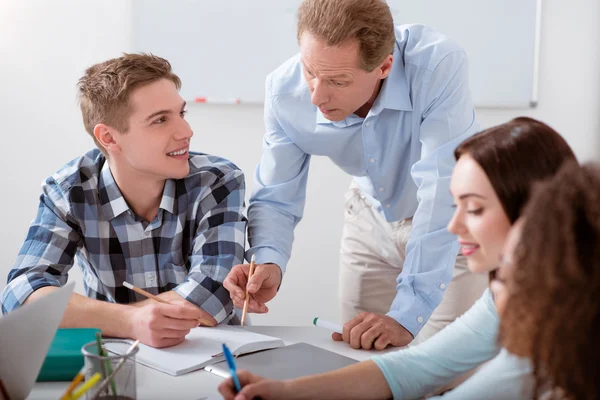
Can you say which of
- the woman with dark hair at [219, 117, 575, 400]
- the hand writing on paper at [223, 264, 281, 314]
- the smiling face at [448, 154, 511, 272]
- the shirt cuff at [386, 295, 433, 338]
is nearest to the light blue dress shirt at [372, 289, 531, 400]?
the woman with dark hair at [219, 117, 575, 400]

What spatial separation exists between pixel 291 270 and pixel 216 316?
1.54 metres

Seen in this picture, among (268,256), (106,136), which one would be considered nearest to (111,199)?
(106,136)

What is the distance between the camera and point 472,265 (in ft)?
3.73

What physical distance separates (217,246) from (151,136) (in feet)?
1.21

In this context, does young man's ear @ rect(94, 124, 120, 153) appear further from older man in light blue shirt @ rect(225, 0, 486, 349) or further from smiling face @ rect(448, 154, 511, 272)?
smiling face @ rect(448, 154, 511, 272)

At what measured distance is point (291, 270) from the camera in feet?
10.5

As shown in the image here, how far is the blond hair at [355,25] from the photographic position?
168 cm

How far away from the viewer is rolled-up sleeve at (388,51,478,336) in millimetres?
1753

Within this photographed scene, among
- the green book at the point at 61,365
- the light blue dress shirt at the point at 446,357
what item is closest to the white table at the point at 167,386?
the green book at the point at 61,365

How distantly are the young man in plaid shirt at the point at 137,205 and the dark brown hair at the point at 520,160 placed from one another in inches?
33.3

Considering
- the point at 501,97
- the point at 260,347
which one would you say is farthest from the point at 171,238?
the point at 501,97

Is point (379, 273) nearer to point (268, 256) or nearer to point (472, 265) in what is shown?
point (268, 256)

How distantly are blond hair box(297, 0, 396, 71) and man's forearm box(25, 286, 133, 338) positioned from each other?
80cm

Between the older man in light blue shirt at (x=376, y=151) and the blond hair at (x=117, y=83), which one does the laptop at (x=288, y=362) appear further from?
the blond hair at (x=117, y=83)
